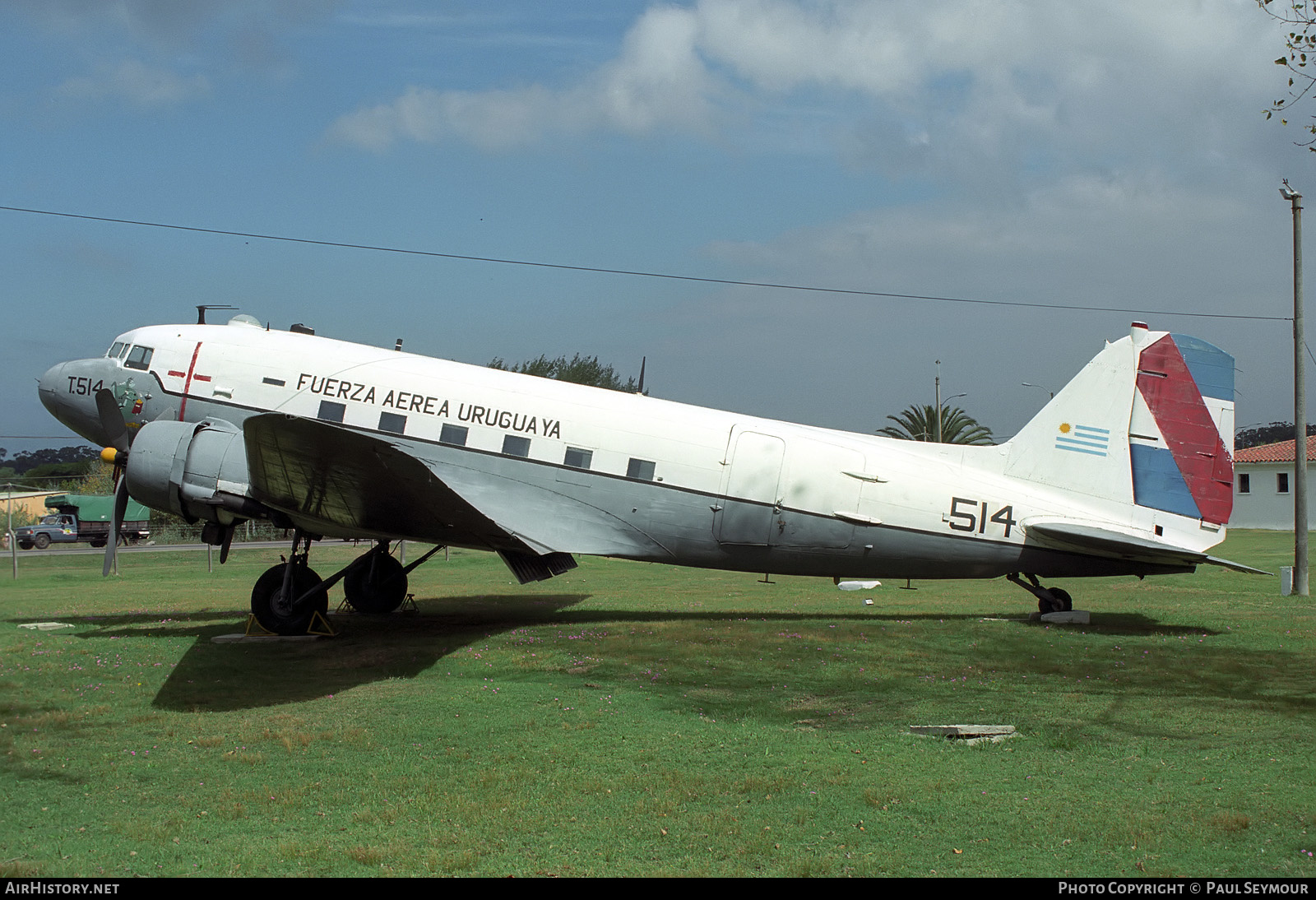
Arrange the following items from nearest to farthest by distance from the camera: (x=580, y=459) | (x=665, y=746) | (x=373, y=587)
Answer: (x=665, y=746)
(x=580, y=459)
(x=373, y=587)

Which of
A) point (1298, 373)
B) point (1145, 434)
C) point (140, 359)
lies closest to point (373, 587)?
point (140, 359)

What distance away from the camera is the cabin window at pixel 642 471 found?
501 inches

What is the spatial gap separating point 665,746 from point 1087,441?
27.5ft

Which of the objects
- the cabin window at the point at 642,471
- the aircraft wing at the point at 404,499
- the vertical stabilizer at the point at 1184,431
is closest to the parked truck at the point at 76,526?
the aircraft wing at the point at 404,499

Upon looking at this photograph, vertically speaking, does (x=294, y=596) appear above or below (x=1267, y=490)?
below

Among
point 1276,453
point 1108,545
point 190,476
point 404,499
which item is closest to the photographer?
point 404,499

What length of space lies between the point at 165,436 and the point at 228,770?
20.2ft

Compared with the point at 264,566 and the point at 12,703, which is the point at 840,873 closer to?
the point at 12,703

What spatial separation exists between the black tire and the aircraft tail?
9.68 meters

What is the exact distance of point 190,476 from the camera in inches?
465

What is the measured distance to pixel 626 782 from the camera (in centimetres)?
680

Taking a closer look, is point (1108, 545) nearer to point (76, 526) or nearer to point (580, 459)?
point (580, 459)

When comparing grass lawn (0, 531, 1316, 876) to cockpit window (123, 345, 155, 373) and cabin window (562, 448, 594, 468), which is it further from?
cockpit window (123, 345, 155, 373)
